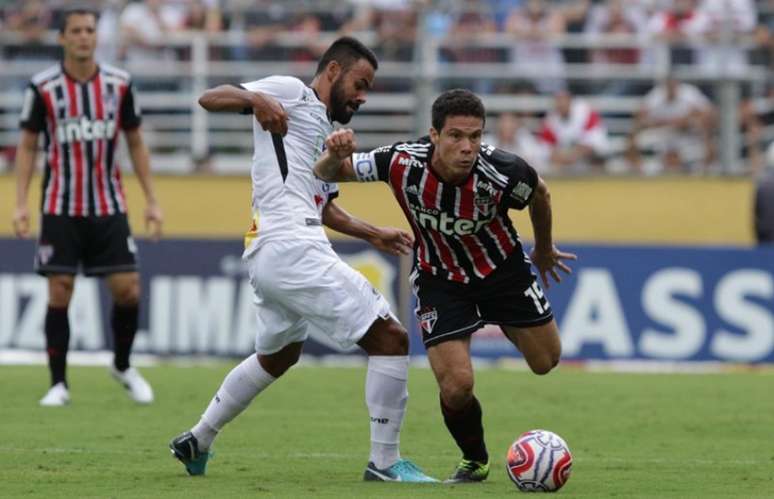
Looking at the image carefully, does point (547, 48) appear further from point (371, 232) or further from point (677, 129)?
point (371, 232)

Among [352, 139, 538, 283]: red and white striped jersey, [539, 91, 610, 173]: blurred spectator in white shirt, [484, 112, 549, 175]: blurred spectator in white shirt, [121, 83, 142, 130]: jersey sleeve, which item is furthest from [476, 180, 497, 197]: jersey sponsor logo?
[539, 91, 610, 173]: blurred spectator in white shirt

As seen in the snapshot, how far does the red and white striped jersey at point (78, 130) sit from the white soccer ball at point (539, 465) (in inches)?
194

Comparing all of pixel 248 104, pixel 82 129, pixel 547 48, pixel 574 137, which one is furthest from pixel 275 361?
pixel 547 48

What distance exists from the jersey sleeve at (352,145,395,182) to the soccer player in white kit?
0.25 meters

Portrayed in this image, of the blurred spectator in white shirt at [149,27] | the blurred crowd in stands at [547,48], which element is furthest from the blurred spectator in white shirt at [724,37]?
the blurred spectator in white shirt at [149,27]

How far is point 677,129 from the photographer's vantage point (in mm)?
18719

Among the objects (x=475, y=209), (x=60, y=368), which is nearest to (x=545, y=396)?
(x=60, y=368)

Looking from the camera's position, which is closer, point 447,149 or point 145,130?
point 447,149

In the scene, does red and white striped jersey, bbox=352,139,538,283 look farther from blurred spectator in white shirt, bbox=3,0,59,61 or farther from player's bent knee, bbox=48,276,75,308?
blurred spectator in white shirt, bbox=3,0,59,61

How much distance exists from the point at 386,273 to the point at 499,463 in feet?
25.8

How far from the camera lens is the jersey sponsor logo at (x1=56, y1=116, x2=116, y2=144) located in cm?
1116

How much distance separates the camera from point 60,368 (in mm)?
11266

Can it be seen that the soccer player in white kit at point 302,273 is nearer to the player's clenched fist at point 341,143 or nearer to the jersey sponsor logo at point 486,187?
the player's clenched fist at point 341,143

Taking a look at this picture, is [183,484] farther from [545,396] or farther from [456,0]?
[456,0]
